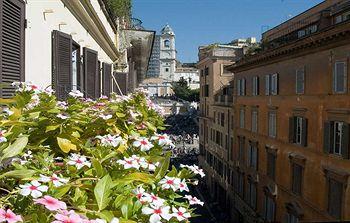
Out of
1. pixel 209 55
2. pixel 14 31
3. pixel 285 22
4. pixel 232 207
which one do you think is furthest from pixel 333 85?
pixel 209 55

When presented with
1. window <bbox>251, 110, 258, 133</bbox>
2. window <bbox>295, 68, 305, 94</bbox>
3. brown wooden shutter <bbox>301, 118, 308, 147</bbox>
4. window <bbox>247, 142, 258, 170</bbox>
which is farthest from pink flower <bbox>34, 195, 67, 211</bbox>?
window <bbox>251, 110, 258, 133</bbox>

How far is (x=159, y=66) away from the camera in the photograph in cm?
17812

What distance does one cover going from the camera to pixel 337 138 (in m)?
15.2

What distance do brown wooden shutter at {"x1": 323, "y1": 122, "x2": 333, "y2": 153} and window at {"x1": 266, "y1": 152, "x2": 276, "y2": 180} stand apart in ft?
18.7

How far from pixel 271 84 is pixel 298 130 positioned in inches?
162

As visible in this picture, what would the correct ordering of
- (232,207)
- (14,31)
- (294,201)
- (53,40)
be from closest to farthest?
(14,31), (53,40), (294,201), (232,207)

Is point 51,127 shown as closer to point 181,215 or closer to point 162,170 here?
point 162,170

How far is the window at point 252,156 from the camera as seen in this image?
80.2 ft

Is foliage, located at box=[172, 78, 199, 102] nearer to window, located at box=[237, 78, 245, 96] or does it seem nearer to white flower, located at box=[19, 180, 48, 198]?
window, located at box=[237, 78, 245, 96]

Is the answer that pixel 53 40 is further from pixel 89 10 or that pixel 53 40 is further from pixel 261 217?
pixel 261 217

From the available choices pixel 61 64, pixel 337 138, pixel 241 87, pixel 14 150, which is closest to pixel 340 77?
pixel 337 138

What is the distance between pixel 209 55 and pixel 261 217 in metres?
17.7

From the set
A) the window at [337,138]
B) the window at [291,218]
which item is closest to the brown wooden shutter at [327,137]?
the window at [337,138]

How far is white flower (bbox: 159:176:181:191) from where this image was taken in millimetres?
2197
